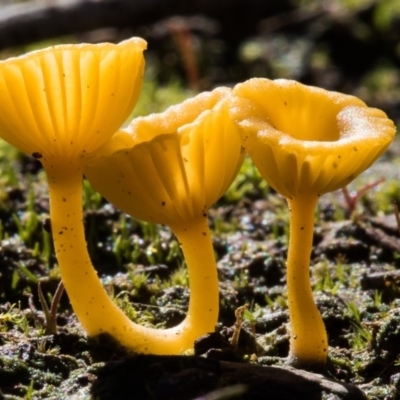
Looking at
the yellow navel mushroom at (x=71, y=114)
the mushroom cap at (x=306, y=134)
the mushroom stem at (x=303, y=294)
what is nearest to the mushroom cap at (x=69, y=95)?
the yellow navel mushroom at (x=71, y=114)

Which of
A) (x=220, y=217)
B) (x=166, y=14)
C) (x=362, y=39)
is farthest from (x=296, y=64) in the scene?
(x=220, y=217)

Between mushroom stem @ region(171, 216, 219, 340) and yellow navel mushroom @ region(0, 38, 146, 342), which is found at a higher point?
yellow navel mushroom @ region(0, 38, 146, 342)

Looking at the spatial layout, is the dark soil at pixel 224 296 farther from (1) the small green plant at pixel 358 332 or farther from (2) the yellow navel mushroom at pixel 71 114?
(2) the yellow navel mushroom at pixel 71 114

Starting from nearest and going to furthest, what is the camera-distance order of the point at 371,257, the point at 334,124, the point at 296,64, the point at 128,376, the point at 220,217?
the point at 128,376 < the point at 334,124 < the point at 371,257 < the point at 220,217 < the point at 296,64

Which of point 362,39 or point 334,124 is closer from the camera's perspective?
point 334,124

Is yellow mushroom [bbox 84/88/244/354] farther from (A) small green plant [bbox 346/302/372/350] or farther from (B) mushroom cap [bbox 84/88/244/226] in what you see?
(A) small green plant [bbox 346/302/372/350]

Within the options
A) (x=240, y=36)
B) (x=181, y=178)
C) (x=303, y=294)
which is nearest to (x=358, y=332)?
(x=303, y=294)

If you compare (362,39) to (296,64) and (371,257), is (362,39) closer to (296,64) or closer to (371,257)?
(296,64)

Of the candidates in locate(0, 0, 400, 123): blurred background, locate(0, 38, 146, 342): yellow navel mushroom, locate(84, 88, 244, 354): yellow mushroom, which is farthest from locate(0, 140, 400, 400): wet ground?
locate(0, 0, 400, 123): blurred background
